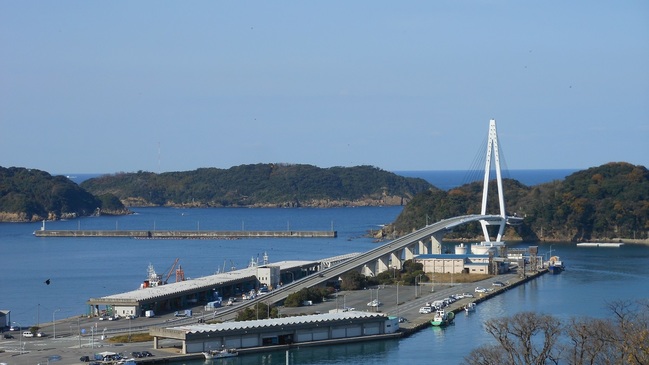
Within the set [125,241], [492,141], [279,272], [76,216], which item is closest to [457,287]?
[279,272]

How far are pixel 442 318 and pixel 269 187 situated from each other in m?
76.2

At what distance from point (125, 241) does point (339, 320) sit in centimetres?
3438

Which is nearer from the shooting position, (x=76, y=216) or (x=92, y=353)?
(x=92, y=353)

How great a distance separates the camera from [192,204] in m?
100

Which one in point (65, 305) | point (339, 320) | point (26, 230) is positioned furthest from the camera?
point (26, 230)

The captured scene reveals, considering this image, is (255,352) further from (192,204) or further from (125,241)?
(192,204)

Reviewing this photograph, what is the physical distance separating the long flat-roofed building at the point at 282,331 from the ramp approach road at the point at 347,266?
115 inches

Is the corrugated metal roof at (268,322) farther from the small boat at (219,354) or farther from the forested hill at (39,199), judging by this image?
the forested hill at (39,199)

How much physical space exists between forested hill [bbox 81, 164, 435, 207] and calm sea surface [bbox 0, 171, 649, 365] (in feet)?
81.6

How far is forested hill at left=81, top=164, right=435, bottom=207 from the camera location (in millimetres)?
98125

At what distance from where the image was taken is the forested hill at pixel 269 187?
3863 inches

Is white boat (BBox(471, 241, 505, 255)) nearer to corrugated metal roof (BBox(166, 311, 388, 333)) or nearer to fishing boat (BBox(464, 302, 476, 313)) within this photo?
fishing boat (BBox(464, 302, 476, 313))

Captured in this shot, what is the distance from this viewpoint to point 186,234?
59.5 metres

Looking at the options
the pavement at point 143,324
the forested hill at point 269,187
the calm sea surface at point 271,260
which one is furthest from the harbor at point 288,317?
the forested hill at point 269,187
